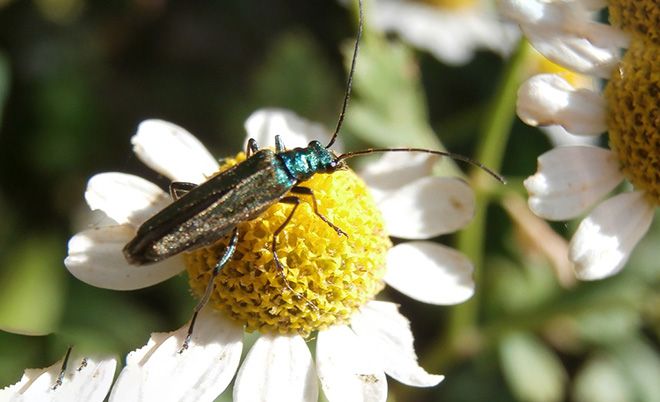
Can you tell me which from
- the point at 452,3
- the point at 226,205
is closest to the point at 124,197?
the point at 226,205

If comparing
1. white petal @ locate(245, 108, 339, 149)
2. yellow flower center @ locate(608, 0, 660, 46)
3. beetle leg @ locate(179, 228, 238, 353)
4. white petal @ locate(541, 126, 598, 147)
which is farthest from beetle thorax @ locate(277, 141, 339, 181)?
white petal @ locate(541, 126, 598, 147)

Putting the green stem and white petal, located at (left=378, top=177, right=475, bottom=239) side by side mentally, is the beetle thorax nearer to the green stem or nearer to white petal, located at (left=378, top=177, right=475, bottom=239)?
white petal, located at (left=378, top=177, right=475, bottom=239)

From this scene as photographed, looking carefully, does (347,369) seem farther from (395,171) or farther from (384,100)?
(384,100)

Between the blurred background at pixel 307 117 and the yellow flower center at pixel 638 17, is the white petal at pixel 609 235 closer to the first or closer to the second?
the yellow flower center at pixel 638 17

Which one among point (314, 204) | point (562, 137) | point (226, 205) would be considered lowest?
point (562, 137)

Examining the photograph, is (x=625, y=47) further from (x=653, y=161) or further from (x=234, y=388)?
(x=234, y=388)

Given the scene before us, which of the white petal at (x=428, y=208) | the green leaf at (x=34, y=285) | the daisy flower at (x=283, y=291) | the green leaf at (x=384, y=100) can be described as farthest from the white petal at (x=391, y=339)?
the green leaf at (x=34, y=285)
